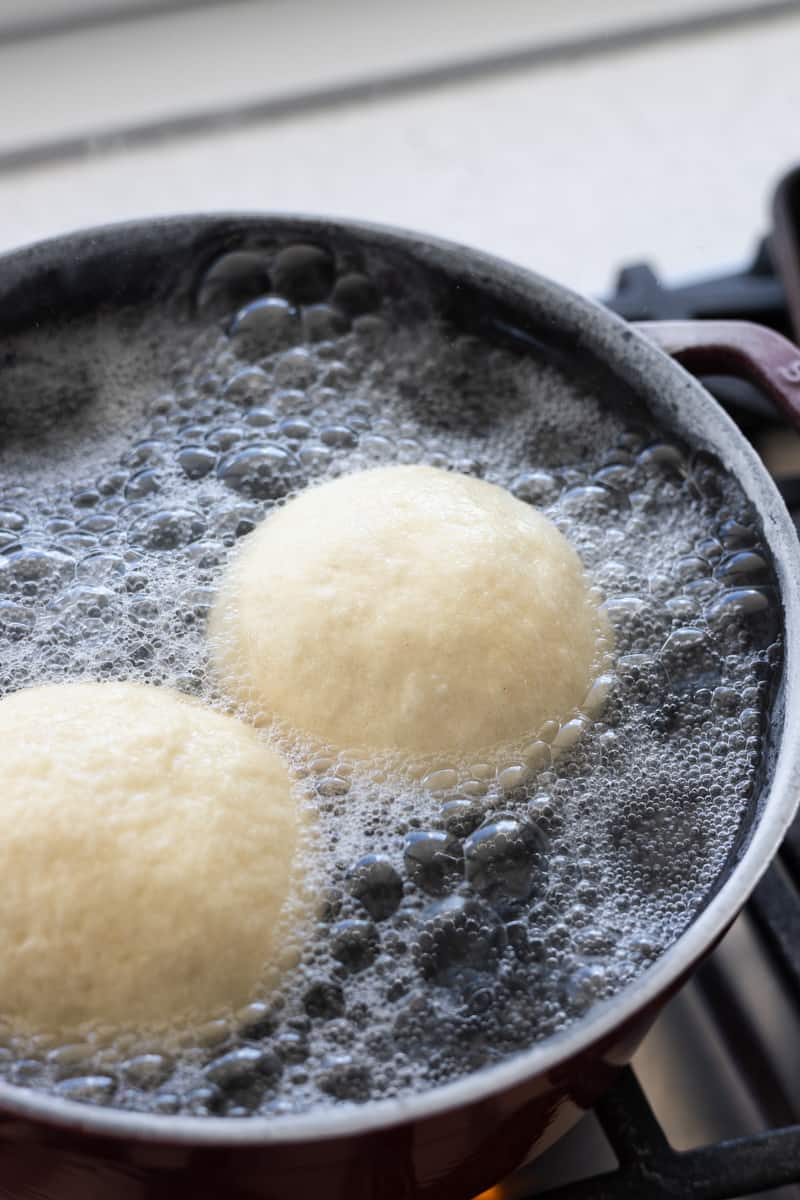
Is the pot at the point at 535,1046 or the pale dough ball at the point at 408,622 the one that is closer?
the pot at the point at 535,1046

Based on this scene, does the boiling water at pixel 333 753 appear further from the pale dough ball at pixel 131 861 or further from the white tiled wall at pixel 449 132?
the white tiled wall at pixel 449 132

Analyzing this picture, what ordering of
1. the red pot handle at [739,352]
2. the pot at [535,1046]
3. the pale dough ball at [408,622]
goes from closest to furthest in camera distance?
the pot at [535,1046], the pale dough ball at [408,622], the red pot handle at [739,352]

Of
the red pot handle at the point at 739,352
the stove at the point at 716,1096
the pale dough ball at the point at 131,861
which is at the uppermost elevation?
the red pot handle at the point at 739,352

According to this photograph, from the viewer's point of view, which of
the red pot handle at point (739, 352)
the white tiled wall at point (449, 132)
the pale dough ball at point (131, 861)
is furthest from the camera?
the white tiled wall at point (449, 132)

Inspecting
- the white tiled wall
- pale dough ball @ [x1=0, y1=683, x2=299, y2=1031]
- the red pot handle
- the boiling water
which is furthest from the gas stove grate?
the white tiled wall

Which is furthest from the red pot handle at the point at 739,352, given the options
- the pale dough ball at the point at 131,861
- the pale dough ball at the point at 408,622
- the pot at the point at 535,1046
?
the pale dough ball at the point at 131,861

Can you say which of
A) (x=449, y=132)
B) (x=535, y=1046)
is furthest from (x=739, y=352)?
(x=449, y=132)

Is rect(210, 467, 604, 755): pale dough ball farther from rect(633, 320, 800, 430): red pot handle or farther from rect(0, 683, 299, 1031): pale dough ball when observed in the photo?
rect(633, 320, 800, 430): red pot handle

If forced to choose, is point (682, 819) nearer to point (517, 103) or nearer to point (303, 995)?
point (303, 995)
